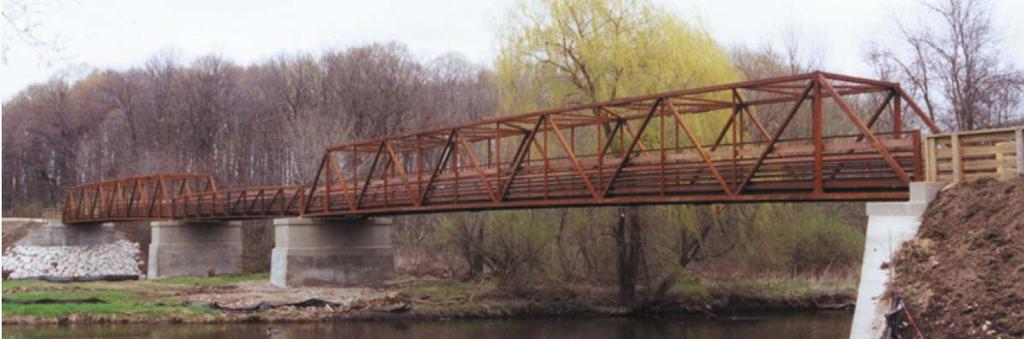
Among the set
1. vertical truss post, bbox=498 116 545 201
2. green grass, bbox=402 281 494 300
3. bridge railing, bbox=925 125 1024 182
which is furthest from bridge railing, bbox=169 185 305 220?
bridge railing, bbox=925 125 1024 182

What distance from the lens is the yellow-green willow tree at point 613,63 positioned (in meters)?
33.9

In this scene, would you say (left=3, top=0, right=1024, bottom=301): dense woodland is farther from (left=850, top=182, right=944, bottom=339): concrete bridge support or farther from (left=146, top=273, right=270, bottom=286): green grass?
(left=850, top=182, right=944, bottom=339): concrete bridge support

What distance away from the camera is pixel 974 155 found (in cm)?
1788

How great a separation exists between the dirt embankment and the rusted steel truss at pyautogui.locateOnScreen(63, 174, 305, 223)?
99.0ft

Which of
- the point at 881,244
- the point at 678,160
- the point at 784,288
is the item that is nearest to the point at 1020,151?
the point at 881,244

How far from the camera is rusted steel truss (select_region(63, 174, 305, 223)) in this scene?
45.5m

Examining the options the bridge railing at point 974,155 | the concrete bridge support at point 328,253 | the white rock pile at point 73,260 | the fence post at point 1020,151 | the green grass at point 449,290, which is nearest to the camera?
the fence post at point 1020,151

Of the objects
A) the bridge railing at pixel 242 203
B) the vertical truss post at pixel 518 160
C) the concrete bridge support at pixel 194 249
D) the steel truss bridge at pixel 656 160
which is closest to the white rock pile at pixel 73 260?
the concrete bridge support at pixel 194 249

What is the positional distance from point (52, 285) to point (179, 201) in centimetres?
1170

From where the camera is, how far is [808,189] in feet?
76.4

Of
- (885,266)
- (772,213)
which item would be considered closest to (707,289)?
(772,213)

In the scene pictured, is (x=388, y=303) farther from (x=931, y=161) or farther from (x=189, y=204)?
(x=931, y=161)

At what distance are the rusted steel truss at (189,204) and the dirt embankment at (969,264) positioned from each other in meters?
30.2

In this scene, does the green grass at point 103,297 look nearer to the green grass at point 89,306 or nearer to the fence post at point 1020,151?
the green grass at point 89,306
